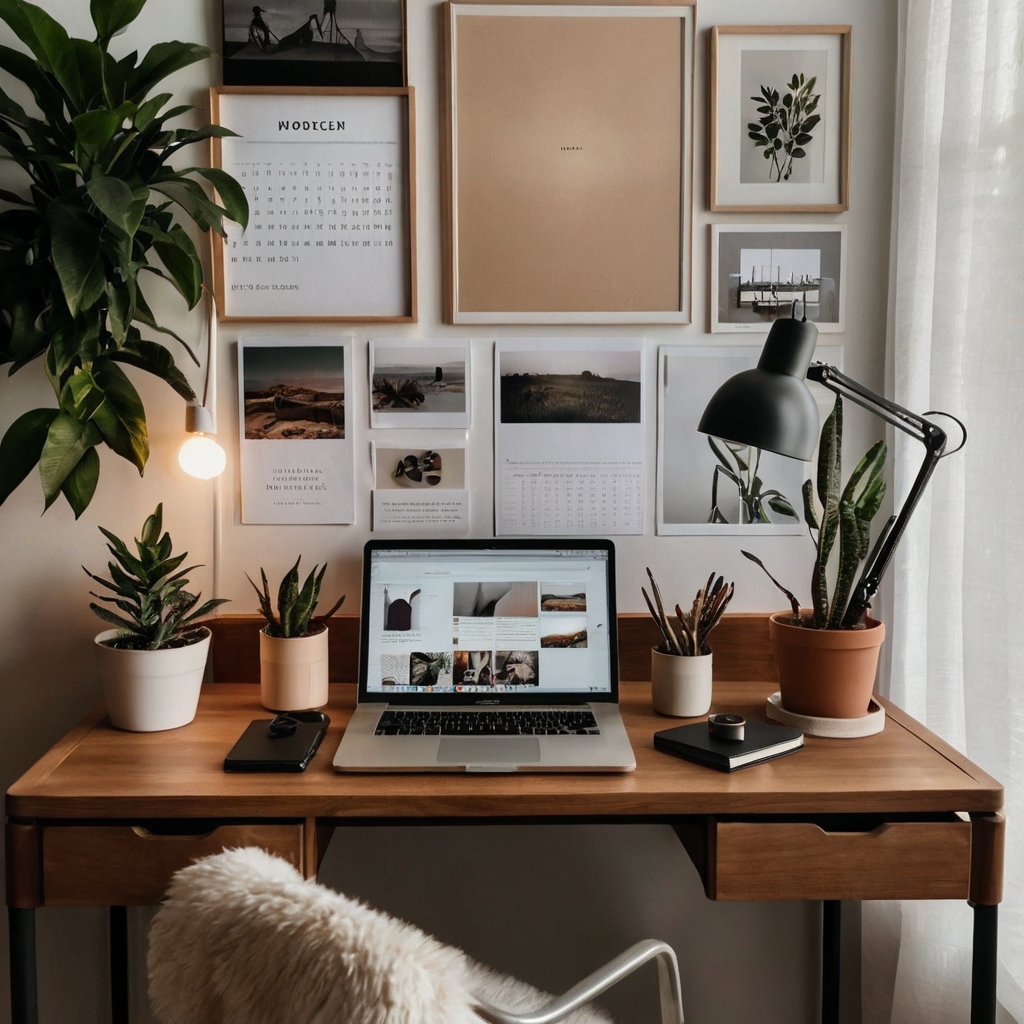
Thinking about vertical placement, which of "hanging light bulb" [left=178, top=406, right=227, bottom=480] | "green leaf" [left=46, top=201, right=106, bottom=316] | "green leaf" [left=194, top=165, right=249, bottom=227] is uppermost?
"green leaf" [left=194, top=165, right=249, bottom=227]

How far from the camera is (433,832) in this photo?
1.71 m

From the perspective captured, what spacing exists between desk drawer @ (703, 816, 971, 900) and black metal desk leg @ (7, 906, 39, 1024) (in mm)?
923

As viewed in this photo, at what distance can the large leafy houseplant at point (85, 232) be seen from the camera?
1324mm

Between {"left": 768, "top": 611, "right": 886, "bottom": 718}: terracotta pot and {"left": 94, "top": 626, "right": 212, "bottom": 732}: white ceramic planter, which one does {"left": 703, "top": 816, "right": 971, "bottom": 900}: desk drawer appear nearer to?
{"left": 768, "top": 611, "right": 886, "bottom": 718}: terracotta pot

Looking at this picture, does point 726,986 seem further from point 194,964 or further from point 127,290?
point 127,290

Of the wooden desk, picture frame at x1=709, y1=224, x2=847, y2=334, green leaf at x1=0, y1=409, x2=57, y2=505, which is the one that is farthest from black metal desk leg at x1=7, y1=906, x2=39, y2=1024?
picture frame at x1=709, y1=224, x2=847, y2=334

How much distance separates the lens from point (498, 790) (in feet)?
3.84

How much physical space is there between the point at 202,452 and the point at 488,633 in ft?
1.91

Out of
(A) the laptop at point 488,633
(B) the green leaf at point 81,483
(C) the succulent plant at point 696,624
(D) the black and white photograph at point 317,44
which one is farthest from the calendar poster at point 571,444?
(B) the green leaf at point 81,483

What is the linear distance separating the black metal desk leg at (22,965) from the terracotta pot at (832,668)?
1155mm

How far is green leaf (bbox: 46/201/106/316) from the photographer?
1.23 metres

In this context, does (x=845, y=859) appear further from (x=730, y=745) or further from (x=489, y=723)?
(x=489, y=723)


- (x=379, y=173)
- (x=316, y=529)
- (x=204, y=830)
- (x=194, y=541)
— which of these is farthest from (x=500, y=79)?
(x=204, y=830)

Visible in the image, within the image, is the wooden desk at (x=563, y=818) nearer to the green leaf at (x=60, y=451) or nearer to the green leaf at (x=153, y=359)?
the green leaf at (x=60, y=451)
